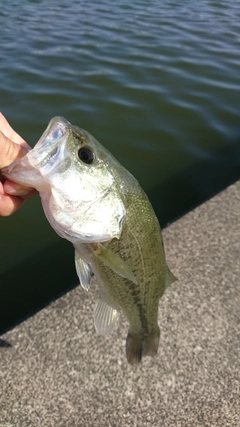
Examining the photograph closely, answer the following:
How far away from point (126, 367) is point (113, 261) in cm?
110

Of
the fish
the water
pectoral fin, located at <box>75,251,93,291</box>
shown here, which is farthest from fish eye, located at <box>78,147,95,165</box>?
the water

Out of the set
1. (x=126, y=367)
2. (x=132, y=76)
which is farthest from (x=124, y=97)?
(x=126, y=367)

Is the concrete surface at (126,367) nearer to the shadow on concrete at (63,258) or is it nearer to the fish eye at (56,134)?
the shadow on concrete at (63,258)

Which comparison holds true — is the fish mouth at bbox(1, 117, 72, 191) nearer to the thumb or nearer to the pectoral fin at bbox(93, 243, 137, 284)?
the thumb

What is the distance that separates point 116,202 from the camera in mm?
1894

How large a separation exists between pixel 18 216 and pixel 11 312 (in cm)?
137

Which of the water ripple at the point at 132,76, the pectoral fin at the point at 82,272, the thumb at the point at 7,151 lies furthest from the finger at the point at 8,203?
the water ripple at the point at 132,76

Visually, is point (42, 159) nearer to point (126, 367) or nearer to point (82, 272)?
point (82, 272)

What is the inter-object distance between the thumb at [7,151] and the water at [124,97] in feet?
6.93

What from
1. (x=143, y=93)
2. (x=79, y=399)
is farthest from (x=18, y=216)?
(x=143, y=93)

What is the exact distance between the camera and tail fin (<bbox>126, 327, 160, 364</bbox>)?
2389 mm

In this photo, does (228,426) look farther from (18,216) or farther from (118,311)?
(18,216)

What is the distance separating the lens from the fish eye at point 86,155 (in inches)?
72.8

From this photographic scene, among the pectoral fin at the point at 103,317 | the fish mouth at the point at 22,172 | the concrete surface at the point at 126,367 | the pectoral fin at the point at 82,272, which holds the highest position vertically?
A: the fish mouth at the point at 22,172
